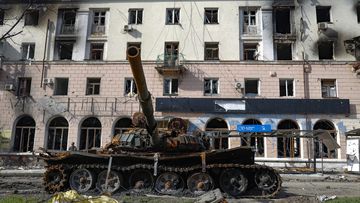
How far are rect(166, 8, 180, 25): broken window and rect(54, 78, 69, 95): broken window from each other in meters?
9.17

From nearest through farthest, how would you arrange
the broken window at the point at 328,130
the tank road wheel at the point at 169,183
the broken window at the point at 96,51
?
the tank road wheel at the point at 169,183 < the broken window at the point at 328,130 < the broken window at the point at 96,51

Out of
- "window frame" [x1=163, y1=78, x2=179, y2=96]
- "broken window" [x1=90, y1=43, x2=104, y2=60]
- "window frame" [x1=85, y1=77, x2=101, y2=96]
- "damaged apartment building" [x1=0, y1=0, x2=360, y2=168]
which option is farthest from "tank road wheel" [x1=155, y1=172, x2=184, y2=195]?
"broken window" [x1=90, y1=43, x2=104, y2=60]

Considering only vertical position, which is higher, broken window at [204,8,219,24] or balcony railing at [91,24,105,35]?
broken window at [204,8,219,24]

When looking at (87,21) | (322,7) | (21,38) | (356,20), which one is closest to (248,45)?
(322,7)

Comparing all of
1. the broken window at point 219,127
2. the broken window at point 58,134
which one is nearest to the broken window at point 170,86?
the broken window at point 219,127

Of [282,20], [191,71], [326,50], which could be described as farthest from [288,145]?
[282,20]

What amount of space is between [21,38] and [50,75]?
13.4 ft

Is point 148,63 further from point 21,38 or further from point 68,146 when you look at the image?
point 21,38

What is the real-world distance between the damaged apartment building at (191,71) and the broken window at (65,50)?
3.1 inches

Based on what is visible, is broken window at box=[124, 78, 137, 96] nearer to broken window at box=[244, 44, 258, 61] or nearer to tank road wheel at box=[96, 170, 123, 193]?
broken window at box=[244, 44, 258, 61]

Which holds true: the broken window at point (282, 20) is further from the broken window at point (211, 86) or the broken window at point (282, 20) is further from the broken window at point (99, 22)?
the broken window at point (99, 22)

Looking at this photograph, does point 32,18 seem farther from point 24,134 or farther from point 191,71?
point 191,71

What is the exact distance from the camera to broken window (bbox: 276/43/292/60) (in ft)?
92.0

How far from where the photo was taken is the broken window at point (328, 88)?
1056 inches
